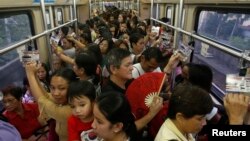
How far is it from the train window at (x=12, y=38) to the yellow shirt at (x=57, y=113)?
70.4 inches

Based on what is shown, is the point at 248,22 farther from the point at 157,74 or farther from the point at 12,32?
the point at 12,32

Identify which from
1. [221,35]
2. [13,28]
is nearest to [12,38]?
[13,28]

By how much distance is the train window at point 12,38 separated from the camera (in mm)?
3279

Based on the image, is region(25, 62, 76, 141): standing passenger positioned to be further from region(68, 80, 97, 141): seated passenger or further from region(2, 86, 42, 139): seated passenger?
region(2, 86, 42, 139): seated passenger

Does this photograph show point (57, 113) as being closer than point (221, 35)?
Yes

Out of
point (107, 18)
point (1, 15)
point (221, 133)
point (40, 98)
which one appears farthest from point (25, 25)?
point (107, 18)

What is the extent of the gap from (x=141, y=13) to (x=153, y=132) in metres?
6.82

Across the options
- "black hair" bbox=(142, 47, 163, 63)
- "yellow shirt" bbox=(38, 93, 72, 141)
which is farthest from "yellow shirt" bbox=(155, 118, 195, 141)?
"black hair" bbox=(142, 47, 163, 63)

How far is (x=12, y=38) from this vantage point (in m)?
3.57

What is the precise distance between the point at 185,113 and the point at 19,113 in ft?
5.25

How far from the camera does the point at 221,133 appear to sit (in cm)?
132

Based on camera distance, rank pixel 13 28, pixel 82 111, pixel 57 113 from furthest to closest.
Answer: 1. pixel 13 28
2. pixel 57 113
3. pixel 82 111

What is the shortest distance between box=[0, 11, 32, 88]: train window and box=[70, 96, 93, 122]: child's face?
81.8 inches

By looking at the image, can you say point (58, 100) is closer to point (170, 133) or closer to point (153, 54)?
point (170, 133)
